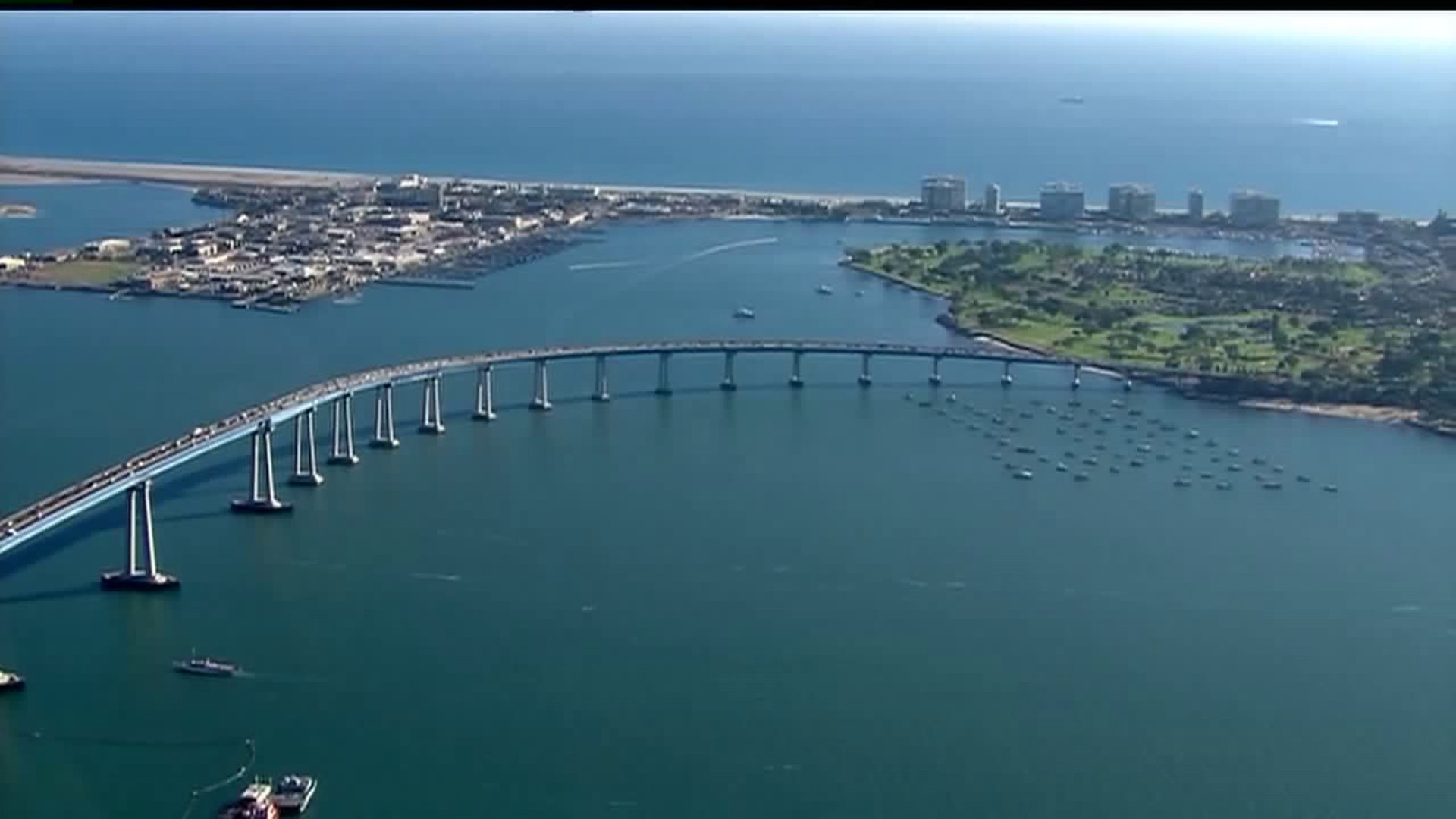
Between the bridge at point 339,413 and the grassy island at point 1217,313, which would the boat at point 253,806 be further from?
the grassy island at point 1217,313

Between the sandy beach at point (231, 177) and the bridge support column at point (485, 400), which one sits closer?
the bridge support column at point (485, 400)

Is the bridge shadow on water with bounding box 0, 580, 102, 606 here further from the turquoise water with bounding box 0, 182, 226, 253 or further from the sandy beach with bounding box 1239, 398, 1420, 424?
the turquoise water with bounding box 0, 182, 226, 253

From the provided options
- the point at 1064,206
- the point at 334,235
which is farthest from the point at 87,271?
the point at 1064,206

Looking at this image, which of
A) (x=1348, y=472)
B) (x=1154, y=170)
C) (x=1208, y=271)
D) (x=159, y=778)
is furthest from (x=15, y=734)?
(x=1154, y=170)

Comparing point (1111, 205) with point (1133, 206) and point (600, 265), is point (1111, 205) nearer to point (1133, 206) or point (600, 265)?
point (1133, 206)

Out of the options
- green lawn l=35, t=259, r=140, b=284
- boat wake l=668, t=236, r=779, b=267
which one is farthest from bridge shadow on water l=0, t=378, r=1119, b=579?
green lawn l=35, t=259, r=140, b=284

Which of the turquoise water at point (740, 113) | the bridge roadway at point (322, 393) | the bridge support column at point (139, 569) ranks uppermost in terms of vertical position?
the turquoise water at point (740, 113)

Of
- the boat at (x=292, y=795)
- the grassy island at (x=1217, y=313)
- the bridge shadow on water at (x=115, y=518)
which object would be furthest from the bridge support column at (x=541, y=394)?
the boat at (x=292, y=795)
